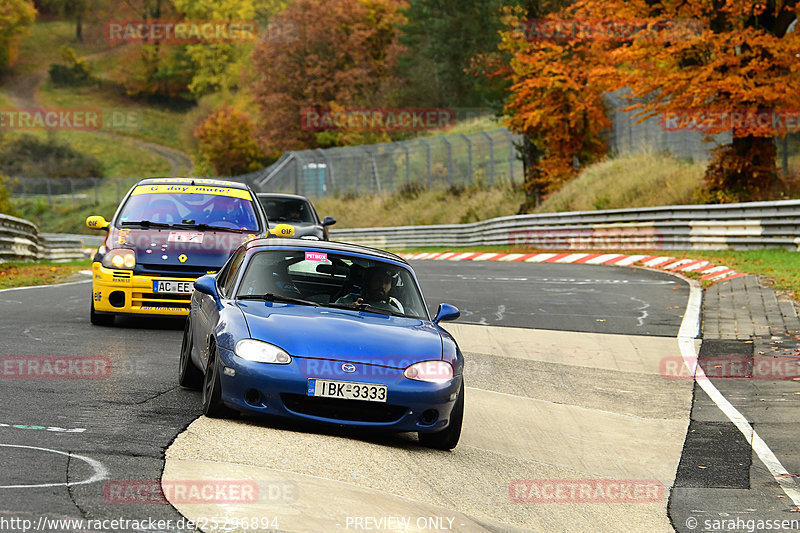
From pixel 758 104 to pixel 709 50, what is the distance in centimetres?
176

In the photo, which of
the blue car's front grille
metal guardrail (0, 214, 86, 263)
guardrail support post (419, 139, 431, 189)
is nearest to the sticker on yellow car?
the blue car's front grille

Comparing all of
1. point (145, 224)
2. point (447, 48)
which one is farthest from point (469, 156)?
point (145, 224)

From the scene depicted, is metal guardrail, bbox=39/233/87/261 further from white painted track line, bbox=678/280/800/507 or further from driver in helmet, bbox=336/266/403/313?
driver in helmet, bbox=336/266/403/313

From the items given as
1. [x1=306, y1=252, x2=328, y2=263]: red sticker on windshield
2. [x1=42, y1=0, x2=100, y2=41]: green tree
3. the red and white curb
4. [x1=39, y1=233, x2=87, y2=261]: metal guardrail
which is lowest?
[x1=39, y1=233, x2=87, y2=261]: metal guardrail

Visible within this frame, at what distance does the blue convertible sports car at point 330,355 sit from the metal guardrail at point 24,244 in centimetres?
1842

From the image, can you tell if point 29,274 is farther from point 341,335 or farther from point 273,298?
point 341,335

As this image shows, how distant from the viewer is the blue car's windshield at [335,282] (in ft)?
29.0

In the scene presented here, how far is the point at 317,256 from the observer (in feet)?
29.8

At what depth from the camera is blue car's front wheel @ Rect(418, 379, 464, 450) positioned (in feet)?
26.0

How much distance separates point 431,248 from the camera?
41.6m

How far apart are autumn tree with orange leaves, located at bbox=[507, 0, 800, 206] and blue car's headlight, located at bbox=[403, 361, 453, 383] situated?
785 inches

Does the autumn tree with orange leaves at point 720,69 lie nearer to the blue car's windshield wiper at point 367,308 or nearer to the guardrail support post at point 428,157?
the guardrail support post at point 428,157

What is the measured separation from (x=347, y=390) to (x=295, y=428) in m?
0.56

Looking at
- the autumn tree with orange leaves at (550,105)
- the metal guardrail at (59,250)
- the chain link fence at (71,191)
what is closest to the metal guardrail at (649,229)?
the autumn tree with orange leaves at (550,105)
